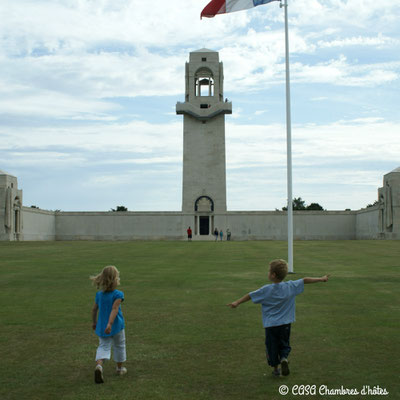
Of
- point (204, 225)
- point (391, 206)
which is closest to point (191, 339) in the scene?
point (391, 206)

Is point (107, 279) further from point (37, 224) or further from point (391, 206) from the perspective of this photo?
point (37, 224)

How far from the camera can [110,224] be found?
68.6 metres

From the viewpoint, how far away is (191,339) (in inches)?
395

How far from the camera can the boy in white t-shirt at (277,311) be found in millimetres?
7738

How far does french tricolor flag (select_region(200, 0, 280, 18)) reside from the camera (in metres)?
20.9

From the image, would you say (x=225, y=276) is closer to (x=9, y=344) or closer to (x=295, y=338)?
(x=295, y=338)

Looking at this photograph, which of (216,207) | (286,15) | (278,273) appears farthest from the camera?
(216,207)

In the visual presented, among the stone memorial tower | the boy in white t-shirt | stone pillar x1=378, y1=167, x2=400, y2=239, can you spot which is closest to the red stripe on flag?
the boy in white t-shirt

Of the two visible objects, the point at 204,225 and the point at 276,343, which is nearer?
the point at 276,343

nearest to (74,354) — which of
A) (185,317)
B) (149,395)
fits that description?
(149,395)

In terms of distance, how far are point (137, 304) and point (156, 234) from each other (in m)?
54.9

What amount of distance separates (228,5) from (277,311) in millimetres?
16079

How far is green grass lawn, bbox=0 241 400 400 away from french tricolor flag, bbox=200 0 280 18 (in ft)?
33.5

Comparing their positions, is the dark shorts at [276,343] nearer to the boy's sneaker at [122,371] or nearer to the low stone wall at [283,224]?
the boy's sneaker at [122,371]
